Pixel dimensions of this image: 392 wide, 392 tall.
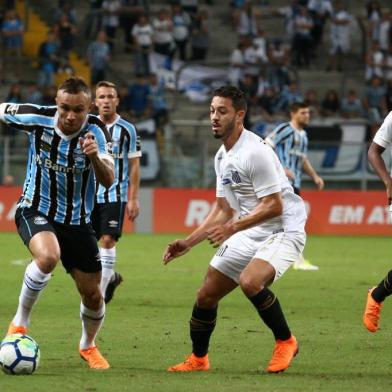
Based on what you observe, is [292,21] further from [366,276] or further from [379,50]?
[366,276]

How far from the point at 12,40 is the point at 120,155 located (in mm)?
18466

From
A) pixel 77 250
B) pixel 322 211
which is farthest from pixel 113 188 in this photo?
pixel 322 211

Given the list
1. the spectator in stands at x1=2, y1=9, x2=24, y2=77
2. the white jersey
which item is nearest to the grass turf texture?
the white jersey

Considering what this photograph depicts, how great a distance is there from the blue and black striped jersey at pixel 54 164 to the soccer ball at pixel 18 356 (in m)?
1.05

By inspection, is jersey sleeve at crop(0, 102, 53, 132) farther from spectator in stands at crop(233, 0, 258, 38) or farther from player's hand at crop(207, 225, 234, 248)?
spectator in stands at crop(233, 0, 258, 38)

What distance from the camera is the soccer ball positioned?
7895 millimetres

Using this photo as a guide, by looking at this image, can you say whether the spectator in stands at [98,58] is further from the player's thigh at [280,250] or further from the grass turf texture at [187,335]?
the player's thigh at [280,250]

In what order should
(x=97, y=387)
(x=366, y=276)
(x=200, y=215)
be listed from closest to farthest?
(x=97, y=387)
(x=366, y=276)
(x=200, y=215)

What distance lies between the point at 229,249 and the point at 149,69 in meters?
22.0

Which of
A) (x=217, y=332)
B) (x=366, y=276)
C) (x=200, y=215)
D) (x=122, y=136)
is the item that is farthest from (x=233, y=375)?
(x=200, y=215)

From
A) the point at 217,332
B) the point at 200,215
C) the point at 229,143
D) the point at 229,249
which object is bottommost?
the point at 200,215

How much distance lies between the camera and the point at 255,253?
27.7 feet

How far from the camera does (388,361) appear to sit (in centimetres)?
888

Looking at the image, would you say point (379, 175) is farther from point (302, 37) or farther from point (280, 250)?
point (302, 37)
